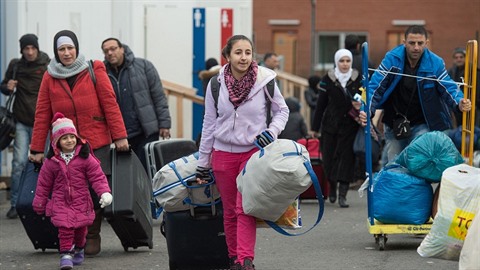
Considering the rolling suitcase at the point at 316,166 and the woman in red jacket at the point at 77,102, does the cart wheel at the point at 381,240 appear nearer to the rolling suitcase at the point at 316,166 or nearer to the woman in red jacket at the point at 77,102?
the woman in red jacket at the point at 77,102

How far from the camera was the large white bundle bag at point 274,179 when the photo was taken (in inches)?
342

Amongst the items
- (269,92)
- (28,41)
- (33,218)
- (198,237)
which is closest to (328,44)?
(28,41)

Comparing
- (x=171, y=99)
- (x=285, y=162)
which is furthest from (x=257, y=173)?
(x=171, y=99)

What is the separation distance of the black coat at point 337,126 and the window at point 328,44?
70.3 ft

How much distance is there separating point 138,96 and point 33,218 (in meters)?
2.71

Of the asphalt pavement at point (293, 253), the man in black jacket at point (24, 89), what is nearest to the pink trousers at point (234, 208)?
the asphalt pavement at point (293, 253)

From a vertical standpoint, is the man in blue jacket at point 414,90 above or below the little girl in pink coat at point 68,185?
above

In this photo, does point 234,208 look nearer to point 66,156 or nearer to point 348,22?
point 66,156

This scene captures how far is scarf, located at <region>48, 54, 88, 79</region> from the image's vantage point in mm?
10703

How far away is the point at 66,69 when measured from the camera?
10727 millimetres

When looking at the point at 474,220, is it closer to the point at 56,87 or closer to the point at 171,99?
the point at 56,87

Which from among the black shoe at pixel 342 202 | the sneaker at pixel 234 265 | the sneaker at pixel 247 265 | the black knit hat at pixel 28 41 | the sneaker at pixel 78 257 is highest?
the black knit hat at pixel 28 41

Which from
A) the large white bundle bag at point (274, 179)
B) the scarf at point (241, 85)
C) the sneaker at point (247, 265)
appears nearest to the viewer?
the large white bundle bag at point (274, 179)

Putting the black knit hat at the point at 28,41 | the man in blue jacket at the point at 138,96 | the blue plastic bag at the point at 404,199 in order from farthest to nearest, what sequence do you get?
the black knit hat at the point at 28,41, the man in blue jacket at the point at 138,96, the blue plastic bag at the point at 404,199
